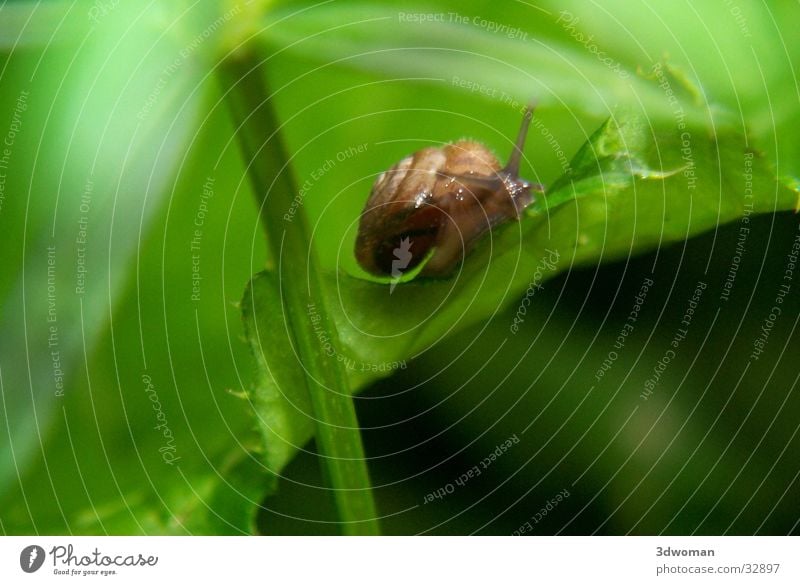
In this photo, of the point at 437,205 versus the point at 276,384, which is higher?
the point at 437,205

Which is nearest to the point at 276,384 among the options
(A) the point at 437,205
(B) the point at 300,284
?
(B) the point at 300,284

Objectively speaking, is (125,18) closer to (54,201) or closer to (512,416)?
(54,201)

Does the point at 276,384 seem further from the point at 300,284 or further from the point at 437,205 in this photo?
the point at 437,205

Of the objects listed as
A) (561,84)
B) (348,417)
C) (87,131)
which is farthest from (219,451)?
(561,84)

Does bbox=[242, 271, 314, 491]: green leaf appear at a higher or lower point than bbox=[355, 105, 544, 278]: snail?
lower
